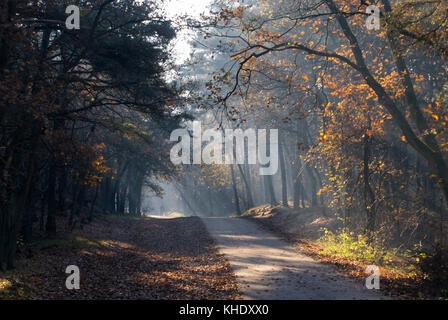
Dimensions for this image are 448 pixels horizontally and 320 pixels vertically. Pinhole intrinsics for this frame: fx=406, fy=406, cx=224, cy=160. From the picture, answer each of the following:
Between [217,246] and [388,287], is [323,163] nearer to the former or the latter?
[217,246]

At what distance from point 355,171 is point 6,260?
1304cm

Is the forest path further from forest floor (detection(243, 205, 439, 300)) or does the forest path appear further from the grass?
the grass

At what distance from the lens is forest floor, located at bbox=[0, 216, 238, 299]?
31.7 ft

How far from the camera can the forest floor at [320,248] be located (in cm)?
892

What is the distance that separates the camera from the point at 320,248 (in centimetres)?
1639

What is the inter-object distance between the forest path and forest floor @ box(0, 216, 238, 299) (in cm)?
53

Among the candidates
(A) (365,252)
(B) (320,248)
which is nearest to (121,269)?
(B) (320,248)

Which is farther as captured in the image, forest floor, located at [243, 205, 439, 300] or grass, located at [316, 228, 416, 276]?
grass, located at [316, 228, 416, 276]

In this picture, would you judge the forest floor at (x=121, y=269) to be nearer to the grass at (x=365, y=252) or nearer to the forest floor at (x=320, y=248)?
the forest floor at (x=320, y=248)

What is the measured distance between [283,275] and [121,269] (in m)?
5.65

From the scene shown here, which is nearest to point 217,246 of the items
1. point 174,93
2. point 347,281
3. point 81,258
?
point 81,258

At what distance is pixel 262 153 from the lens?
140ft

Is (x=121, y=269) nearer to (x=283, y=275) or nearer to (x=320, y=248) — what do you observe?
(x=283, y=275)

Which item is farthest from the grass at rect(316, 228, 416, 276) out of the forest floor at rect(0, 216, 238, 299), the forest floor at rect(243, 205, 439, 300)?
the forest floor at rect(0, 216, 238, 299)
